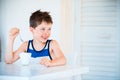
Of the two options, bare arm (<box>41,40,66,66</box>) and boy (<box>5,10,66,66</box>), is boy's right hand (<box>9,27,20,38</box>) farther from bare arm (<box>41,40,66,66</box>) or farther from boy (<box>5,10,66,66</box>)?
bare arm (<box>41,40,66,66</box>)

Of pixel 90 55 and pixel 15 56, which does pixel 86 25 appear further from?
pixel 15 56

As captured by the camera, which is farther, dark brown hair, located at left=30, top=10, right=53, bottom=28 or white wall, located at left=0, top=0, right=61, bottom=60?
white wall, located at left=0, top=0, right=61, bottom=60

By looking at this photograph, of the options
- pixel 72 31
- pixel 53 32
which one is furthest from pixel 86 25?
pixel 53 32

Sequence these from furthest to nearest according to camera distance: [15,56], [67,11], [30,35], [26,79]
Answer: [67,11] → [30,35] → [15,56] → [26,79]

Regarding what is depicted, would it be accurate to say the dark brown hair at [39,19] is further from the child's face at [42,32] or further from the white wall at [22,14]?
the white wall at [22,14]

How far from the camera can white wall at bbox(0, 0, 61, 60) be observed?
66.0 inches

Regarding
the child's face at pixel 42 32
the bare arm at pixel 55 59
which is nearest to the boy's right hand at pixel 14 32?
the child's face at pixel 42 32

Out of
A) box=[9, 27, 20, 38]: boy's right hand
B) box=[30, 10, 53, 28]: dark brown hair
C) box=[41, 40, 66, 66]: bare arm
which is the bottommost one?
box=[41, 40, 66, 66]: bare arm

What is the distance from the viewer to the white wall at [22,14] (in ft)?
5.50

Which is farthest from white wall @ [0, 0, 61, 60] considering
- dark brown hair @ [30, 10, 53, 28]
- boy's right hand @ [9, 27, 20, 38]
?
dark brown hair @ [30, 10, 53, 28]

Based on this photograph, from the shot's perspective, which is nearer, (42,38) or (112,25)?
(42,38)

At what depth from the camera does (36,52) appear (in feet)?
4.58

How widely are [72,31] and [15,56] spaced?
567 mm

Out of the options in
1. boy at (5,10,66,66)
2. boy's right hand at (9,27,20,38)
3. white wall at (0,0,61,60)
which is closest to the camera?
boy at (5,10,66,66)
